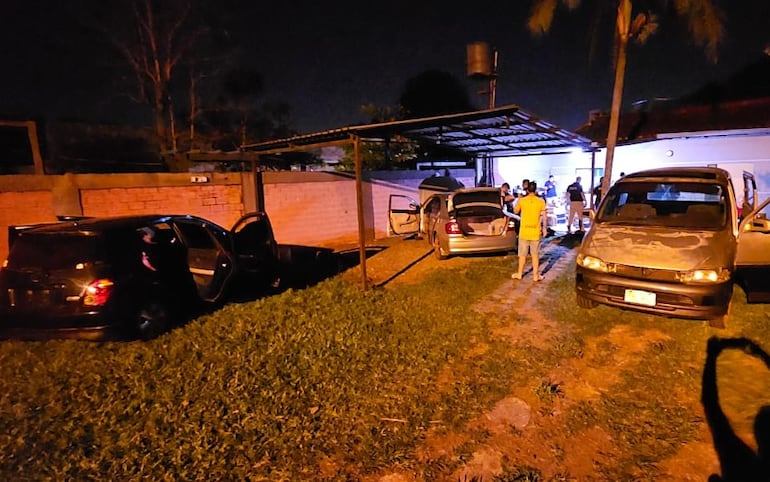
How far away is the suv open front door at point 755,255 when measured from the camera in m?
5.32

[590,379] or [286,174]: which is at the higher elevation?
[286,174]

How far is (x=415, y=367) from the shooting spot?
4469 millimetres

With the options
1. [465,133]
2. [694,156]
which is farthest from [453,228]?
[694,156]

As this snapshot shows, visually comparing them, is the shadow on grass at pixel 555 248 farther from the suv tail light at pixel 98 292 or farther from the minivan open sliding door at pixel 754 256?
the suv tail light at pixel 98 292

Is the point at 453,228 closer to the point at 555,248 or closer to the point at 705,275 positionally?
the point at 555,248

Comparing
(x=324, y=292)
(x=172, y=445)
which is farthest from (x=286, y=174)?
(x=172, y=445)

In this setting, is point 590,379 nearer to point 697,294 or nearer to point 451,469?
point 697,294

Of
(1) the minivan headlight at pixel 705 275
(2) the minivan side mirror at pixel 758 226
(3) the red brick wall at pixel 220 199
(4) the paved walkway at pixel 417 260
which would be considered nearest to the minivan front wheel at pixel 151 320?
(4) the paved walkway at pixel 417 260

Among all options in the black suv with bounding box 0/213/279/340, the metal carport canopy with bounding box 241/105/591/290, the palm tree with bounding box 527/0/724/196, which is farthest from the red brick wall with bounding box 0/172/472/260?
the palm tree with bounding box 527/0/724/196

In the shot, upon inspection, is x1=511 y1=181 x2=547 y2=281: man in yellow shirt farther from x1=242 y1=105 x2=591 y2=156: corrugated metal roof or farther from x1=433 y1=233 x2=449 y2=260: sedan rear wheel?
x1=433 y1=233 x2=449 y2=260: sedan rear wheel

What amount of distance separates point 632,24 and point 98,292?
40.5ft

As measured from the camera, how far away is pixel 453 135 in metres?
11.3

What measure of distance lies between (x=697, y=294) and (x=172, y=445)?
525 cm

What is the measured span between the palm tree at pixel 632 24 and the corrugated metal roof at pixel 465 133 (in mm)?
1548
